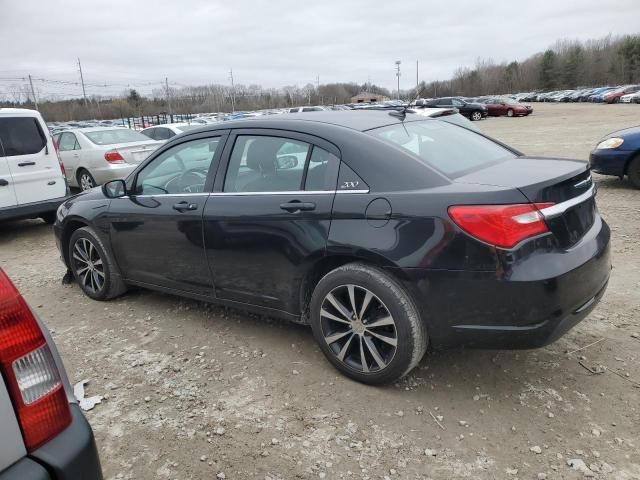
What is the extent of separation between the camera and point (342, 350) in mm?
3051

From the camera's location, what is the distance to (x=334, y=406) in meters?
2.87

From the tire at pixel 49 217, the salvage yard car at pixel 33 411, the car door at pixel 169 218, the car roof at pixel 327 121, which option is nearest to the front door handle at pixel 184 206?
the car door at pixel 169 218

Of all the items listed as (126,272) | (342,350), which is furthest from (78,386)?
(342,350)

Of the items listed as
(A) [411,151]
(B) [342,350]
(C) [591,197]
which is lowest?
(B) [342,350]

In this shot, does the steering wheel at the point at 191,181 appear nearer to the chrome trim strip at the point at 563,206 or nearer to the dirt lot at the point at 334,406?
the dirt lot at the point at 334,406

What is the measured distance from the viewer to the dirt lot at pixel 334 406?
7.97ft

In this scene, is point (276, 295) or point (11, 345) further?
point (276, 295)

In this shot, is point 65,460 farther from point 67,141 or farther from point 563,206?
point 67,141

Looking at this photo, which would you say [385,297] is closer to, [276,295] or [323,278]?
[323,278]

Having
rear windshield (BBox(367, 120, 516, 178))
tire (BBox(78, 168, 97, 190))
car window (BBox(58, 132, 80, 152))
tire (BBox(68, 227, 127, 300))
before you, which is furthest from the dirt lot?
car window (BBox(58, 132, 80, 152))

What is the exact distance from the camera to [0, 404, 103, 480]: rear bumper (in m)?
1.36

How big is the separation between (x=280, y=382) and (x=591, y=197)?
2199mm

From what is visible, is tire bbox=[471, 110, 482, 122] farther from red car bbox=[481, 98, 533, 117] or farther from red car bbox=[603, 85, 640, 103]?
red car bbox=[603, 85, 640, 103]

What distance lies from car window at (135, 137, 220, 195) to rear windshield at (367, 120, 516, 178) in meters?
1.32
